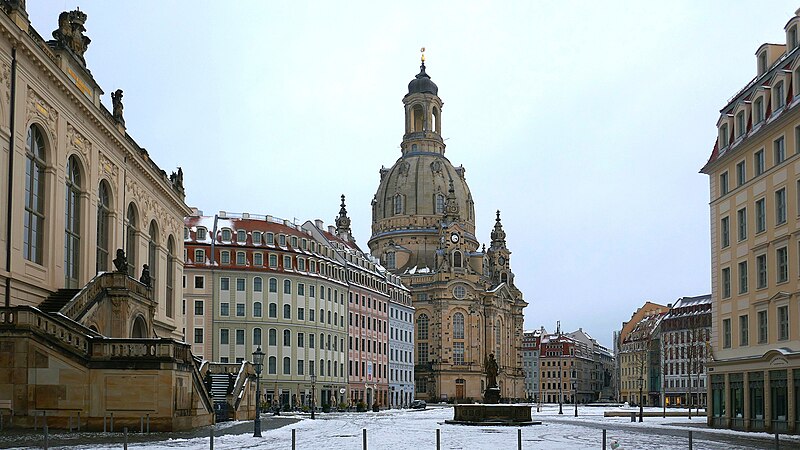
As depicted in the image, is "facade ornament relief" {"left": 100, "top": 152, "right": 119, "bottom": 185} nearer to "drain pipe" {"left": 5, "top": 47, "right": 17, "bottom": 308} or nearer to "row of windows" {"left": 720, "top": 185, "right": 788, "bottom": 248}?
"drain pipe" {"left": 5, "top": 47, "right": 17, "bottom": 308}

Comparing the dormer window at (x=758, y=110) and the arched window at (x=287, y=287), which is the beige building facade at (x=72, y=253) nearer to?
the dormer window at (x=758, y=110)

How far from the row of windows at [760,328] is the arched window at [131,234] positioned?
104 feet

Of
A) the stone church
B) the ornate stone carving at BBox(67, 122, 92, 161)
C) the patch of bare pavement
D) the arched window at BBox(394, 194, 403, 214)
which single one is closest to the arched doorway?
the ornate stone carving at BBox(67, 122, 92, 161)

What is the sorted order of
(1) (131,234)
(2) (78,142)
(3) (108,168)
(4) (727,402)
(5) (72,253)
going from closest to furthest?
(5) (72,253), (2) (78,142), (4) (727,402), (3) (108,168), (1) (131,234)

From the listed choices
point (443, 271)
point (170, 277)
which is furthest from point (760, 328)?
point (443, 271)

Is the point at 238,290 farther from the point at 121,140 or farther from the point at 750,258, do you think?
the point at 750,258

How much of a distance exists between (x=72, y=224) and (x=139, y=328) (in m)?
5.69

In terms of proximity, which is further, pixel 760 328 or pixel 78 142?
pixel 760 328

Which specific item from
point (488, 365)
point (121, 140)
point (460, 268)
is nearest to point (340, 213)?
point (460, 268)

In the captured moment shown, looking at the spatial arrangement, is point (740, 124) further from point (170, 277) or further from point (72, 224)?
point (170, 277)

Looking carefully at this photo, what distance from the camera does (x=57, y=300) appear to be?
42.9 m

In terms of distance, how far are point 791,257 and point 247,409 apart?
3067 cm

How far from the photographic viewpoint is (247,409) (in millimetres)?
59156

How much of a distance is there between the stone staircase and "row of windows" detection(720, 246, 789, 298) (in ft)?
99.3
